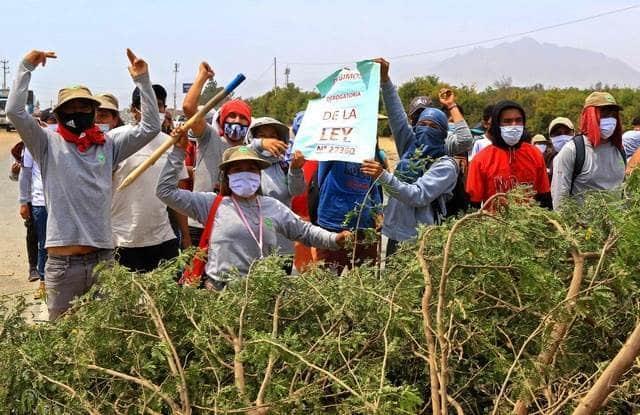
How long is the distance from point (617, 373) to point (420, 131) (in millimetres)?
2469

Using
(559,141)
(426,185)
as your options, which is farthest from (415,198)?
(559,141)

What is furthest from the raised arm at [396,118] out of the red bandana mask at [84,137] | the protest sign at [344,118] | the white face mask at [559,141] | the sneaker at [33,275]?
the sneaker at [33,275]

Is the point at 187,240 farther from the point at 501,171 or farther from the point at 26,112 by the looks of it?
the point at 501,171

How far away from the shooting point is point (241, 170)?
142 inches

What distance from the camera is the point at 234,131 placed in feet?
14.6

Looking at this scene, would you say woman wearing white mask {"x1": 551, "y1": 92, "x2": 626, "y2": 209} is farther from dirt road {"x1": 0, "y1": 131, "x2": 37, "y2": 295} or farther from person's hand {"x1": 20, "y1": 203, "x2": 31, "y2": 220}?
person's hand {"x1": 20, "y1": 203, "x2": 31, "y2": 220}

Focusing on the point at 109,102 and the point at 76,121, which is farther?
the point at 109,102

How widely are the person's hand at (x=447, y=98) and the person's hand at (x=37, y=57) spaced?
2.48 m

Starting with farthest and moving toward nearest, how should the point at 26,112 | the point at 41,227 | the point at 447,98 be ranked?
1. the point at 41,227
2. the point at 447,98
3. the point at 26,112

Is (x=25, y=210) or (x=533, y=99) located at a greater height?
(x=533, y=99)

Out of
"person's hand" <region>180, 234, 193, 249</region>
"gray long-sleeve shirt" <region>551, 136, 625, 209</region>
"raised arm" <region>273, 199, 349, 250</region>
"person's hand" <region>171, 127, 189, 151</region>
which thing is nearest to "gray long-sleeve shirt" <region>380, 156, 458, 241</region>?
"raised arm" <region>273, 199, 349, 250</region>

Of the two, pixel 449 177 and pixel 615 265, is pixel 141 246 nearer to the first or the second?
pixel 449 177

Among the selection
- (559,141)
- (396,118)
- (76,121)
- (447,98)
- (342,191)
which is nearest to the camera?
(76,121)

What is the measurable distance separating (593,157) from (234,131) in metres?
2.52
